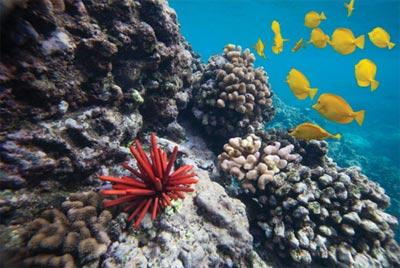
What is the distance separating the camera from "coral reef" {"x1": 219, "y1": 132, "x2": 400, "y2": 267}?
13.6 feet

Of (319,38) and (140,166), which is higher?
(319,38)

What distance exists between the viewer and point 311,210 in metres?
4.30

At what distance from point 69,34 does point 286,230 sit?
13.6 feet

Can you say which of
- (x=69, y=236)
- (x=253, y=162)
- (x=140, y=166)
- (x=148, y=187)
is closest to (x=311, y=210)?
(x=253, y=162)

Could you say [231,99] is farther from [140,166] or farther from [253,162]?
[140,166]

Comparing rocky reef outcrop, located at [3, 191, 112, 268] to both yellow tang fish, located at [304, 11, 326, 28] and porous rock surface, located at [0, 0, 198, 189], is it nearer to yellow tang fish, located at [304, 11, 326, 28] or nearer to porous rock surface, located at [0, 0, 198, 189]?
porous rock surface, located at [0, 0, 198, 189]

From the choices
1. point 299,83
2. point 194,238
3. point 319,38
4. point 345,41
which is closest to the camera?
point 194,238

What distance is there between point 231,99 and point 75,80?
2.94 meters

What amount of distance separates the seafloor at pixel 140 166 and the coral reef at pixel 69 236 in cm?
1

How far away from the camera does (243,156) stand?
4.75 m

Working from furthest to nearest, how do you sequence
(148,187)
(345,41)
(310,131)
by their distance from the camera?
(345,41) < (310,131) < (148,187)

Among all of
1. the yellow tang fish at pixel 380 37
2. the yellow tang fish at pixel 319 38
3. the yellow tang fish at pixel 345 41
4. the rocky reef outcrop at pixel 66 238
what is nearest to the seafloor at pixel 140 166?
the rocky reef outcrop at pixel 66 238

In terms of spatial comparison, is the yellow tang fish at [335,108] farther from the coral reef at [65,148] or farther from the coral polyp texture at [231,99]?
the coral reef at [65,148]

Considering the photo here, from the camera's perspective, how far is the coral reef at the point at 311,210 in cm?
414
